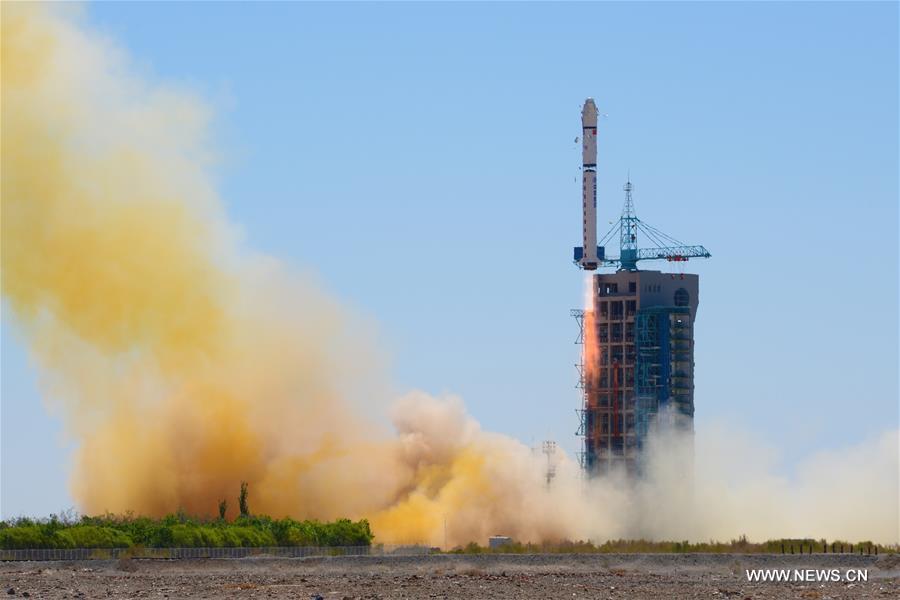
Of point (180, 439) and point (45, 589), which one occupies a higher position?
point (180, 439)

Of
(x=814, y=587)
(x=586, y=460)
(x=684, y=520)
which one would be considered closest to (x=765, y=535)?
(x=684, y=520)

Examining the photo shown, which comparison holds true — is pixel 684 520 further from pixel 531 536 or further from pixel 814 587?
pixel 814 587

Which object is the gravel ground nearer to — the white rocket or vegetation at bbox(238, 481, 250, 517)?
vegetation at bbox(238, 481, 250, 517)

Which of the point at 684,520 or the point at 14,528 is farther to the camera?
the point at 684,520

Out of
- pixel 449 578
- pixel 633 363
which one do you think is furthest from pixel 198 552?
pixel 633 363

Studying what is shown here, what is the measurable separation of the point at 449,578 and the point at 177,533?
26.8m

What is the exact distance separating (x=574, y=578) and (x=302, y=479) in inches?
1762

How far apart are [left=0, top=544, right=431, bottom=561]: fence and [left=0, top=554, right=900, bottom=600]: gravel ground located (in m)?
4.30

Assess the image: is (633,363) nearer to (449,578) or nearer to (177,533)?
(177,533)

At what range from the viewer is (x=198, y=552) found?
5733 inches

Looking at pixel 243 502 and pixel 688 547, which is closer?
pixel 688 547

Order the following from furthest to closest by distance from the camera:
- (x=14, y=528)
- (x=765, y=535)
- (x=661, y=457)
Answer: (x=661, y=457) → (x=765, y=535) → (x=14, y=528)

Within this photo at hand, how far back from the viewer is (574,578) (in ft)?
425

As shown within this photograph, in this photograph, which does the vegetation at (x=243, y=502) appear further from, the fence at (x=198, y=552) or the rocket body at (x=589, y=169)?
the rocket body at (x=589, y=169)
